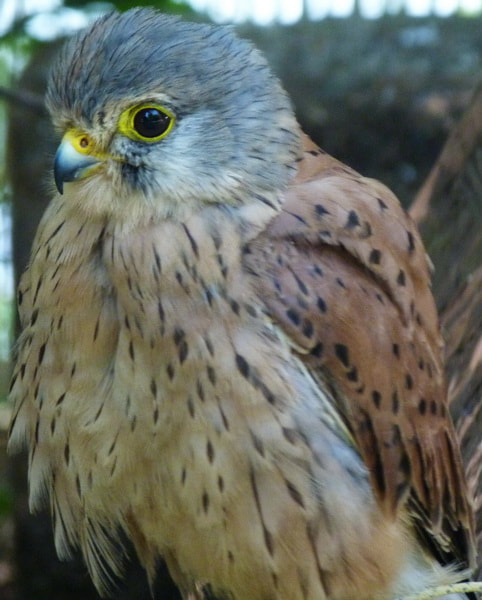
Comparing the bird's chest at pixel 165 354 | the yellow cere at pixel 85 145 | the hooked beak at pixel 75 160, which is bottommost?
the bird's chest at pixel 165 354

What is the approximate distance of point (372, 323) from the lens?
9.19 feet

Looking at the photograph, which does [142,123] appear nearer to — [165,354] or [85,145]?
Answer: [85,145]

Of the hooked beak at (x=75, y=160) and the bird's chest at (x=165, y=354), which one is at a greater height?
the hooked beak at (x=75, y=160)

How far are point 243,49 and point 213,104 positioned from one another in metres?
0.30

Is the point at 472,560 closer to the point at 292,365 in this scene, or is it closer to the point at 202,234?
the point at 292,365

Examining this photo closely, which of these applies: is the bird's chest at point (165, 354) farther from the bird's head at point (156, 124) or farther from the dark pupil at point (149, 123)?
the dark pupil at point (149, 123)

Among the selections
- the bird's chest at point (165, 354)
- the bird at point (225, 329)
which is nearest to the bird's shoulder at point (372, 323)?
the bird at point (225, 329)

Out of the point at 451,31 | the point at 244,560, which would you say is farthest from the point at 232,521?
the point at 451,31

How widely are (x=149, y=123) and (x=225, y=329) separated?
58cm

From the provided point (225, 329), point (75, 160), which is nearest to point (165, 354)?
point (225, 329)

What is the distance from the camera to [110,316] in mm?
2668

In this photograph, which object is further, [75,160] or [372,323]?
[372,323]

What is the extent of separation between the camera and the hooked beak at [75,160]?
2.60 meters

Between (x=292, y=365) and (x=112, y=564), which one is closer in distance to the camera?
(x=292, y=365)
